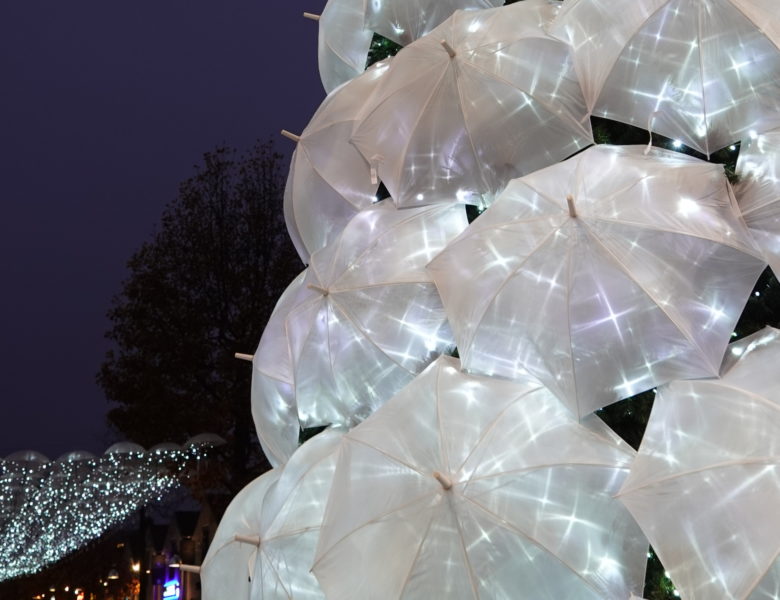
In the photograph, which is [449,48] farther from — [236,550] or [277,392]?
[236,550]

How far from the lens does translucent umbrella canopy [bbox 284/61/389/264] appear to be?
4211 millimetres

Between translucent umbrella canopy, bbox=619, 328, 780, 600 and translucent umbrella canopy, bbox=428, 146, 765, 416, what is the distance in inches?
5.6

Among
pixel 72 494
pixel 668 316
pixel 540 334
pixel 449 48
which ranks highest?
pixel 449 48

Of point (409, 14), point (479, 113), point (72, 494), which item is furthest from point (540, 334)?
point (72, 494)

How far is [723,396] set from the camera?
272 centimetres

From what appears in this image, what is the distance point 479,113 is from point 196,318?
1183cm

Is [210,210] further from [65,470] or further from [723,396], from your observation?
[723,396]

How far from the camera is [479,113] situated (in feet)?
11.6

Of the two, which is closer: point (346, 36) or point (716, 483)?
point (716, 483)

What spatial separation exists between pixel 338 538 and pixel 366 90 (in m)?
2.28

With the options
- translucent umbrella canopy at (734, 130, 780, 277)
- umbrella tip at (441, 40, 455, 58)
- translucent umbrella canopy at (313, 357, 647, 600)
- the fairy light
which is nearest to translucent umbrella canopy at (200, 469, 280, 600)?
translucent umbrella canopy at (313, 357, 647, 600)

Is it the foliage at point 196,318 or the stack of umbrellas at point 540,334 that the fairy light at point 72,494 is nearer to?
the foliage at point 196,318

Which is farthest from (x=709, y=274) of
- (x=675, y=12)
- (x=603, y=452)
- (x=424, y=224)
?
(x=424, y=224)

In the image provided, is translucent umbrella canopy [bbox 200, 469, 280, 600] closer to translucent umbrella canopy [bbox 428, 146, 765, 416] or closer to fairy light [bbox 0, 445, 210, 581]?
translucent umbrella canopy [bbox 428, 146, 765, 416]
